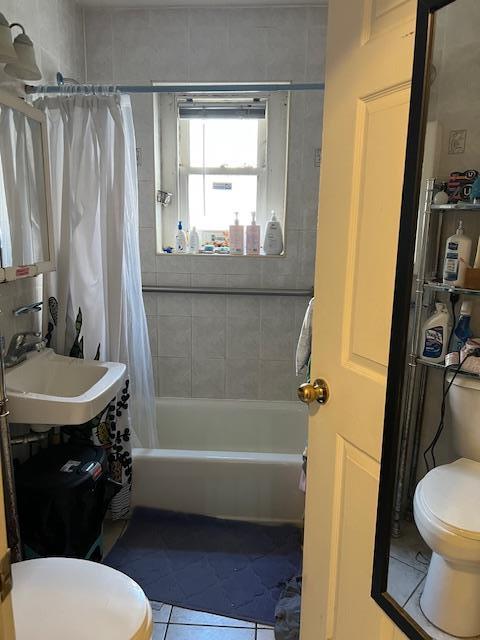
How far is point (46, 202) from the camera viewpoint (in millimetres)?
1910

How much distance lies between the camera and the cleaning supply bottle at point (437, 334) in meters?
0.85

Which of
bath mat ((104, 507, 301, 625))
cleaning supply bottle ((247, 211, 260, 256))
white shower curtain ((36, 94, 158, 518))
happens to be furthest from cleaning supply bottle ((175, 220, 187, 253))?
bath mat ((104, 507, 301, 625))

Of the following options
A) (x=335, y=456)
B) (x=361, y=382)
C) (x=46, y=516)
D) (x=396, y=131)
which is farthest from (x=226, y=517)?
(x=396, y=131)

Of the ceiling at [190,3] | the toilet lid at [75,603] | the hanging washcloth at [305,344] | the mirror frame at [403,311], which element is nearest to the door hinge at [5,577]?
the toilet lid at [75,603]

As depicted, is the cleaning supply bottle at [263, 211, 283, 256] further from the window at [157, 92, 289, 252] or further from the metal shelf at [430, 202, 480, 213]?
the metal shelf at [430, 202, 480, 213]

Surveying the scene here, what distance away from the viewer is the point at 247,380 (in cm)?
284

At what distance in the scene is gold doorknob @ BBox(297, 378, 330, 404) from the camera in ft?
3.70

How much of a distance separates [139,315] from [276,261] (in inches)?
36.3

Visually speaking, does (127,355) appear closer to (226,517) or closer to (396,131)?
(226,517)

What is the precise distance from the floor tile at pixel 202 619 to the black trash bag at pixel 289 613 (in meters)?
0.10

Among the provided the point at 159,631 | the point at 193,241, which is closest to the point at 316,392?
the point at 159,631

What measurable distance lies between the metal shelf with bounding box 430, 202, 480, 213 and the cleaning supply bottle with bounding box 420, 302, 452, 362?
0.17m

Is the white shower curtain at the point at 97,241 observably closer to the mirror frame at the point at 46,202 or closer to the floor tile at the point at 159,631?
the mirror frame at the point at 46,202

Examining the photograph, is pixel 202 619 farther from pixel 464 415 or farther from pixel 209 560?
pixel 464 415
